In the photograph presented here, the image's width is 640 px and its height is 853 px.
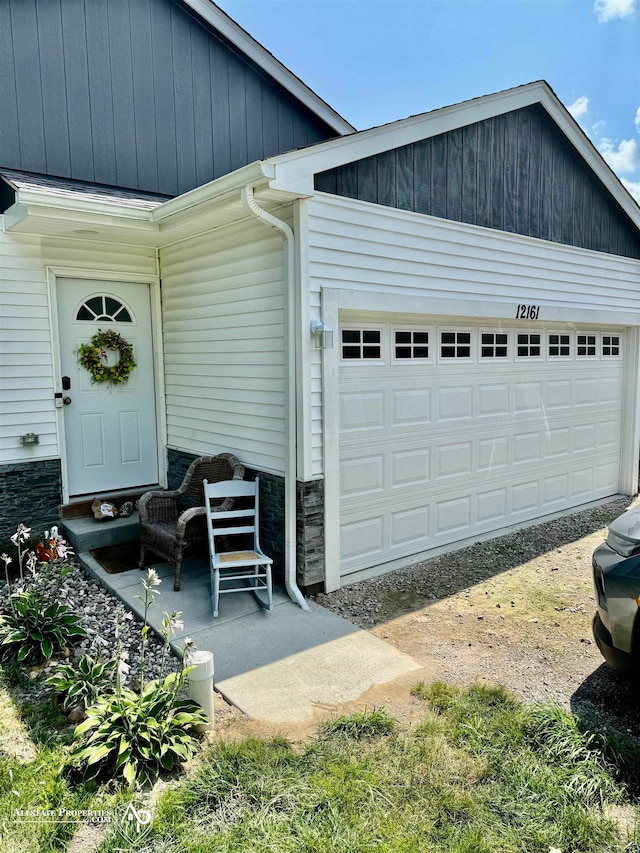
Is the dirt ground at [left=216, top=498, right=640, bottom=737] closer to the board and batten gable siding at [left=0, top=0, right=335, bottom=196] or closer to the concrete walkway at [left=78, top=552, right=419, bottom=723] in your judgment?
the concrete walkway at [left=78, top=552, right=419, bottom=723]

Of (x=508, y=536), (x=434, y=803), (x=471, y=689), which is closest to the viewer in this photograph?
(x=434, y=803)

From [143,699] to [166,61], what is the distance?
21.6 ft

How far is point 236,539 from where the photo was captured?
16.9ft

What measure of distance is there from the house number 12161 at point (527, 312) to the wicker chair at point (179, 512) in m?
3.37

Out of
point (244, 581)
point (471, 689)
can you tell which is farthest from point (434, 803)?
point (244, 581)

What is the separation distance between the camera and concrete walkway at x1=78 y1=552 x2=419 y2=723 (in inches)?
132

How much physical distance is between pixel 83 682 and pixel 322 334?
9.14ft

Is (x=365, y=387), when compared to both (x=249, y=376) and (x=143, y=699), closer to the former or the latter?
(x=249, y=376)

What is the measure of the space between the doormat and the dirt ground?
176cm

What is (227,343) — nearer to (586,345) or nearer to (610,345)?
(586,345)

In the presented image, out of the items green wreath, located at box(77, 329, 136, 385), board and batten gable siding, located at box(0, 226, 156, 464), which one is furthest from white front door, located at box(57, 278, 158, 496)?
board and batten gable siding, located at box(0, 226, 156, 464)

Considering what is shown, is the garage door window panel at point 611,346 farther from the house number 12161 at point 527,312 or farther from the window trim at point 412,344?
the window trim at point 412,344

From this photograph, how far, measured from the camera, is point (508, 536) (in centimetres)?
638

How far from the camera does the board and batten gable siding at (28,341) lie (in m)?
5.38
